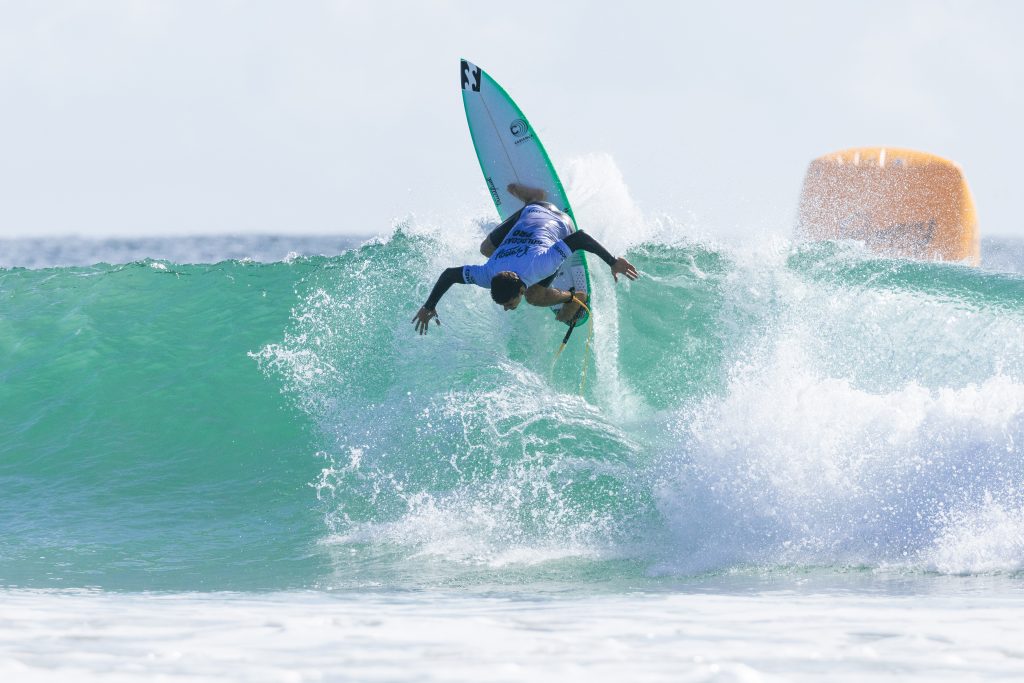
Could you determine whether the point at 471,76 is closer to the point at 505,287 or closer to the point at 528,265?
the point at 528,265

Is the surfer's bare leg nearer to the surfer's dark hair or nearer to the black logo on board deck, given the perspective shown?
the surfer's dark hair

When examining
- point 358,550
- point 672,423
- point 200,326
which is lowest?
point 358,550

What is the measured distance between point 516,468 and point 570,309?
140 centimetres

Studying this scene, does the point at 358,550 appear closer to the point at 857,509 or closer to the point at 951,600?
the point at 857,509

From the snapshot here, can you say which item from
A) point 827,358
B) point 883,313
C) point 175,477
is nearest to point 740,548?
point 827,358

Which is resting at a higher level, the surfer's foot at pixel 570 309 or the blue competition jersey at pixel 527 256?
the blue competition jersey at pixel 527 256

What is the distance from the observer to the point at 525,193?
7809mm

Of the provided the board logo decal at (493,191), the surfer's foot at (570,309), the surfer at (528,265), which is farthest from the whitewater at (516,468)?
the surfer at (528,265)

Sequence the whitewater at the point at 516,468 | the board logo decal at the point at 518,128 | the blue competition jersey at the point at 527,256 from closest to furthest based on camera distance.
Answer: the whitewater at the point at 516,468, the blue competition jersey at the point at 527,256, the board logo decal at the point at 518,128

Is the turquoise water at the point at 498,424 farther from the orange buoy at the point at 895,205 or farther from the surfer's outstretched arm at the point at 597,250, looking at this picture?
the orange buoy at the point at 895,205

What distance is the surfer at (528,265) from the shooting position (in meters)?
6.19

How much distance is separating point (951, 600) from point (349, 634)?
2.47 m

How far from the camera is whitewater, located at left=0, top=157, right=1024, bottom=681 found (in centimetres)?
372

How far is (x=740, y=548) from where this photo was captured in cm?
535
